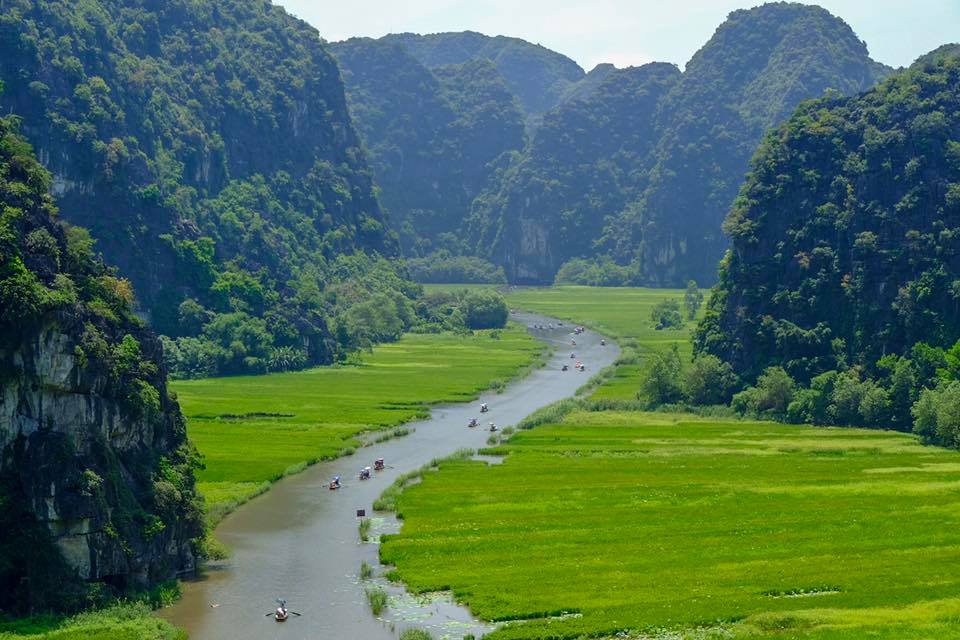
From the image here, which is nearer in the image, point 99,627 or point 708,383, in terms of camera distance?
point 99,627

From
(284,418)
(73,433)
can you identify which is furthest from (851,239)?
(73,433)

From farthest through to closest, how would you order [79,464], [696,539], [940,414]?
[940,414], [696,539], [79,464]

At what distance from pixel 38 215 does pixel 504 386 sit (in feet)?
305

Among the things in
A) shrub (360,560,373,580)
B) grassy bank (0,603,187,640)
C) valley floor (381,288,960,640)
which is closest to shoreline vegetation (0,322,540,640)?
grassy bank (0,603,187,640)

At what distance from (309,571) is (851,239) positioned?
84949mm

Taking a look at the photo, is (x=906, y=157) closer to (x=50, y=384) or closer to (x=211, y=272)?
(x=211, y=272)

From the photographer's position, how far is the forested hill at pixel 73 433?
61594mm

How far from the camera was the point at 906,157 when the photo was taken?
14262cm

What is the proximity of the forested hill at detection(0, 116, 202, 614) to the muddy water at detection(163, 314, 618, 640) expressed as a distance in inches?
150

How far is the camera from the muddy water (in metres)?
63.2

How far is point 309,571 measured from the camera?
73062mm

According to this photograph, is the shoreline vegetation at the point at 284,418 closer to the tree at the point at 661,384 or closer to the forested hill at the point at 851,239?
the tree at the point at 661,384

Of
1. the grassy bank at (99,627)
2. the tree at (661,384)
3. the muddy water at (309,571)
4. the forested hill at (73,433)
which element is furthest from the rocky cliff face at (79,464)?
the tree at (661,384)

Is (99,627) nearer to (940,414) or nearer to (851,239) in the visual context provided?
(940,414)
